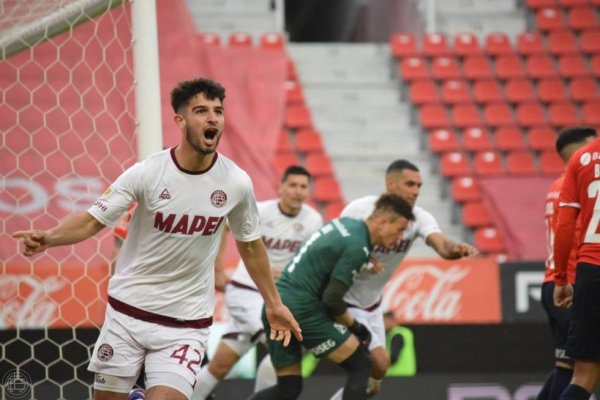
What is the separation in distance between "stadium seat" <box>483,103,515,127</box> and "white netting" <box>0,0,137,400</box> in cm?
659

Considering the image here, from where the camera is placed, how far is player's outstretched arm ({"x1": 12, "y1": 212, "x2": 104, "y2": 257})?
13.8ft

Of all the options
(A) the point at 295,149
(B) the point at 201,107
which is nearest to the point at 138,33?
(B) the point at 201,107

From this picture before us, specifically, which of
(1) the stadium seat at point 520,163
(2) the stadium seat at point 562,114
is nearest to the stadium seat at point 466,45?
(2) the stadium seat at point 562,114

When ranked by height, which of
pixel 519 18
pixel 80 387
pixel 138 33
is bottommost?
pixel 80 387

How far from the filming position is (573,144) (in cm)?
655

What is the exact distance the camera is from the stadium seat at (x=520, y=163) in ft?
45.9

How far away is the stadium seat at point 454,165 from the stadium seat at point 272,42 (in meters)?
2.76

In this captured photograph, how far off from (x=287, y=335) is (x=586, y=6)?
42.4ft

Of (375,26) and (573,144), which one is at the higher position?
(375,26)

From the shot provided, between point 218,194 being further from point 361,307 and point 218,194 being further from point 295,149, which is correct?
point 295,149

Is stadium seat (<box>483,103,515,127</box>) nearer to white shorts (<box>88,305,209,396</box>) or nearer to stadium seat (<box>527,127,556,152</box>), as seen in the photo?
stadium seat (<box>527,127,556,152</box>)

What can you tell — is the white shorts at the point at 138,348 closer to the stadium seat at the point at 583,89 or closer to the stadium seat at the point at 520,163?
the stadium seat at the point at 520,163

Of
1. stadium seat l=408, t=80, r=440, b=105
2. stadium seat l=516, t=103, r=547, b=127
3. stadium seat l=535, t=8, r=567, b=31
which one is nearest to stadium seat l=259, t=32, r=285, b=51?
stadium seat l=408, t=80, r=440, b=105

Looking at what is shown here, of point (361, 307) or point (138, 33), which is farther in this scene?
point (361, 307)
